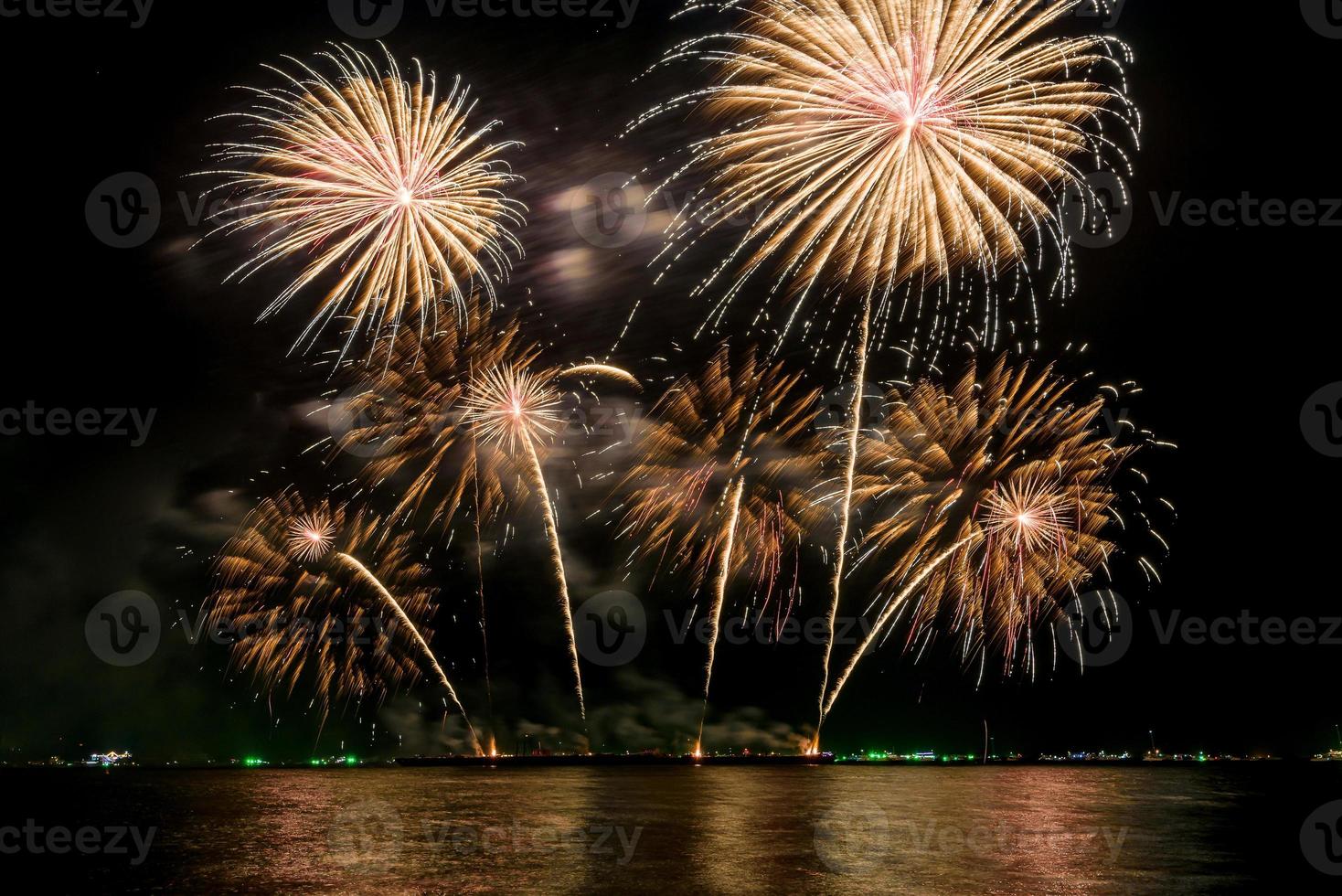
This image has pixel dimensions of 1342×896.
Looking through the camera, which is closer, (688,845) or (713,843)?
(688,845)

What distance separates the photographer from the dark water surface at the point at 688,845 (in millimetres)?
15281

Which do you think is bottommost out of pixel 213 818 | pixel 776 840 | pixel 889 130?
pixel 213 818

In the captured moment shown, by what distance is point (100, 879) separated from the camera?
1658 centimetres

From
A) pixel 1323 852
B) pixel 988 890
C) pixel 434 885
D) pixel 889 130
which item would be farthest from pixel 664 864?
pixel 889 130

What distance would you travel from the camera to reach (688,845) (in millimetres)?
19859

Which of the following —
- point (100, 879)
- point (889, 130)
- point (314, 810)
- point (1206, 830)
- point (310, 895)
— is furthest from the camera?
point (314, 810)

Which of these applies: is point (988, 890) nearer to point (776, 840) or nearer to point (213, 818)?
point (776, 840)

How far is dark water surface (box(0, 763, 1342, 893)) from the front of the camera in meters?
15.3

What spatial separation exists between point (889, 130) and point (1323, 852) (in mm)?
18864

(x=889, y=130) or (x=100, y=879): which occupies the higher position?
(x=889, y=130)

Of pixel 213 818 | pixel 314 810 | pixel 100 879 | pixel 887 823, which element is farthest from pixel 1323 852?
pixel 213 818

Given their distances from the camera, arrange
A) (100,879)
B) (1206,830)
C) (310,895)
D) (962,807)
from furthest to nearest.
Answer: (962,807)
(1206,830)
(100,879)
(310,895)

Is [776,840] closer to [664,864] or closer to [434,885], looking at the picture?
[664,864]

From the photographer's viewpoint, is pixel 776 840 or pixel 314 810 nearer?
pixel 776 840
